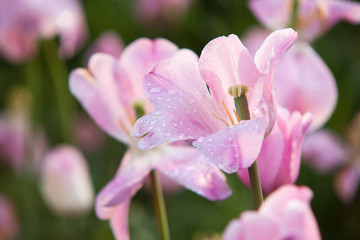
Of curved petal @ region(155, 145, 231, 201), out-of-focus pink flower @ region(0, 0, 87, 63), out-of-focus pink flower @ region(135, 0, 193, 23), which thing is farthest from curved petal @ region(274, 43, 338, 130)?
out-of-focus pink flower @ region(135, 0, 193, 23)

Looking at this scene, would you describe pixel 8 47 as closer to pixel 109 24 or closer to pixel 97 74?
pixel 109 24

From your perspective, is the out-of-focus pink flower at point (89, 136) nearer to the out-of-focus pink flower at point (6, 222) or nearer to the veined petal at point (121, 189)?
the out-of-focus pink flower at point (6, 222)

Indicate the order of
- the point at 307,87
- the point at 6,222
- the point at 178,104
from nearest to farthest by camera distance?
the point at 178,104 → the point at 307,87 → the point at 6,222

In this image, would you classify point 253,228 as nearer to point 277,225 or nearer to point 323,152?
point 277,225

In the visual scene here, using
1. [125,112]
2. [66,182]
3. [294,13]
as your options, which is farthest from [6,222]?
[294,13]

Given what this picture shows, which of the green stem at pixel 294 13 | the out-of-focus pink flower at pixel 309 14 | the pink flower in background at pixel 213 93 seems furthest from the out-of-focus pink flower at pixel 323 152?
the pink flower in background at pixel 213 93

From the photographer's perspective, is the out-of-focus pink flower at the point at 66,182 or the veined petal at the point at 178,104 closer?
the veined petal at the point at 178,104
